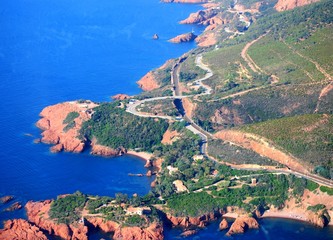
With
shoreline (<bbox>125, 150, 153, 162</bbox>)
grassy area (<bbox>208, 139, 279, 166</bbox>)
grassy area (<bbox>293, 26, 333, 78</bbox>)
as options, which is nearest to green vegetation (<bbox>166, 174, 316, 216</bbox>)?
grassy area (<bbox>208, 139, 279, 166</bbox>)

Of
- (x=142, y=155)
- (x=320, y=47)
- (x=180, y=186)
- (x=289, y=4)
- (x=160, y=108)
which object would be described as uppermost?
(x=289, y=4)

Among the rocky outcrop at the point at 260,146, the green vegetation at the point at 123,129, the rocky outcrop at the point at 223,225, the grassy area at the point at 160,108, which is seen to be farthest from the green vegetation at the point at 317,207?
the grassy area at the point at 160,108

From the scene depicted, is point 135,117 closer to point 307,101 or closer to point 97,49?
point 307,101

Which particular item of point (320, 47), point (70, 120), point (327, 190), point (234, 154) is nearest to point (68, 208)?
point (234, 154)

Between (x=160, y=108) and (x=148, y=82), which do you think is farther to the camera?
(x=148, y=82)

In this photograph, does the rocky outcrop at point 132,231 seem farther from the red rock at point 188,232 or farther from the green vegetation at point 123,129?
the green vegetation at point 123,129

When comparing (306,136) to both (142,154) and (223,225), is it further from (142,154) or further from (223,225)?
(142,154)
